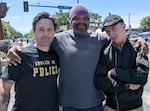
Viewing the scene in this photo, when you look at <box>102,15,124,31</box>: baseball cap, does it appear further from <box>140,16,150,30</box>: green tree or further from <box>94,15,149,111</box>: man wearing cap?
<box>140,16,150,30</box>: green tree

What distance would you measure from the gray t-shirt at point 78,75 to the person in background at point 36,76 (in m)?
0.17

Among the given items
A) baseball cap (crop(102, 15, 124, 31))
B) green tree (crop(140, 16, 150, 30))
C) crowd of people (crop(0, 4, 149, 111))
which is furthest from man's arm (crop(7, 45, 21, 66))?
green tree (crop(140, 16, 150, 30))

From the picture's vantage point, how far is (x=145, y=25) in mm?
104938

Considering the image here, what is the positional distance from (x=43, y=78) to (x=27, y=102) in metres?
0.29

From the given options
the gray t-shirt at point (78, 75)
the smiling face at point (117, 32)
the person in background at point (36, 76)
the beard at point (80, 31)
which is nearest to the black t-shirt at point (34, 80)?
the person in background at point (36, 76)

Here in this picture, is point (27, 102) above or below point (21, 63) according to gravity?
below

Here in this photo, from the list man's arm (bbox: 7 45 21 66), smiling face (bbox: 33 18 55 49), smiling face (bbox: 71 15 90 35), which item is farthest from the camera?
smiling face (bbox: 71 15 90 35)

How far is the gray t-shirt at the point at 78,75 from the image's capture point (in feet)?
13.2

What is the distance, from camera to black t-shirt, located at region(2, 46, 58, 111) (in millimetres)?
3719

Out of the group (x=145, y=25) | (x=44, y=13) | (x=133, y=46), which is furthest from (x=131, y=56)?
(x=145, y=25)

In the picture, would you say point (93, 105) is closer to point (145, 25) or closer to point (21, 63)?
point (21, 63)

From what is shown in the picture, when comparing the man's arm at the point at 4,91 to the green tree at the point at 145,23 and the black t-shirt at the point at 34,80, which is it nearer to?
the black t-shirt at the point at 34,80

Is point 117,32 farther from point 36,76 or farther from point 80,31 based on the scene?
point 36,76

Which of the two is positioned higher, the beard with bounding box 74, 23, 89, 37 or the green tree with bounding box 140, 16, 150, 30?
the beard with bounding box 74, 23, 89, 37
